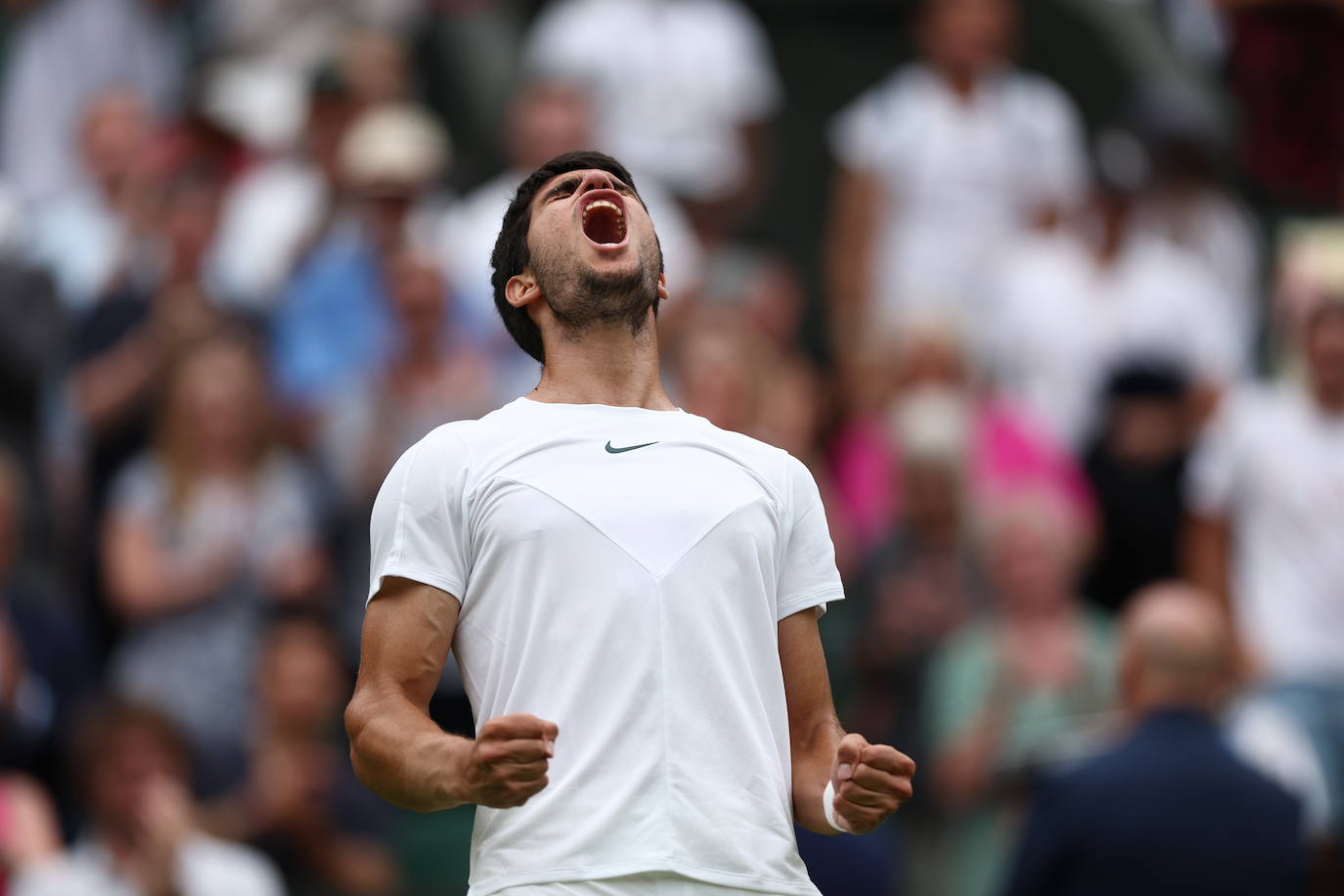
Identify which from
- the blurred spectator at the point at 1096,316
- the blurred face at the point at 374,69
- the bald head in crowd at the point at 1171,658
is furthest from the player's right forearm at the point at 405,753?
the blurred face at the point at 374,69

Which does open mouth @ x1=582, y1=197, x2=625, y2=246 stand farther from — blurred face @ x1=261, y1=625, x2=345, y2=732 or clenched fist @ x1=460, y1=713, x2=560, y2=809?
blurred face @ x1=261, y1=625, x2=345, y2=732

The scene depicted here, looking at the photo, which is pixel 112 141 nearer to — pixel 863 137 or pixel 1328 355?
pixel 863 137

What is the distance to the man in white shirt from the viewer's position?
11.9 ft

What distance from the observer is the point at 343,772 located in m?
8.01

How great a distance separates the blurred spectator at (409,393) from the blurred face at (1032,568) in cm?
202

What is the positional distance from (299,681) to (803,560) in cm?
442

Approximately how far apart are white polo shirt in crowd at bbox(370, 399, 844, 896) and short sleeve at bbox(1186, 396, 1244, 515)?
18.5 ft

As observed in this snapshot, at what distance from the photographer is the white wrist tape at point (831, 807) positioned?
370 cm

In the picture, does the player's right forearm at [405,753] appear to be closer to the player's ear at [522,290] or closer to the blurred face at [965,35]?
the player's ear at [522,290]

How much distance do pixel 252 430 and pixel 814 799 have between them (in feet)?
16.8

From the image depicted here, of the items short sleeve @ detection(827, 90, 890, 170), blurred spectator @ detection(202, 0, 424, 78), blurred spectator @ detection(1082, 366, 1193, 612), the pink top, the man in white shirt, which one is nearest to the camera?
the man in white shirt

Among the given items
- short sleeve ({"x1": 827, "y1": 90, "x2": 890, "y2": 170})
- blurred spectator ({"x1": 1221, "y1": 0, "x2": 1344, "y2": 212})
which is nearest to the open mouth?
short sleeve ({"x1": 827, "y1": 90, "x2": 890, "y2": 170})

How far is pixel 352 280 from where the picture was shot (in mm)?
9789

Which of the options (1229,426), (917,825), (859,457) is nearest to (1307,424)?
(1229,426)
